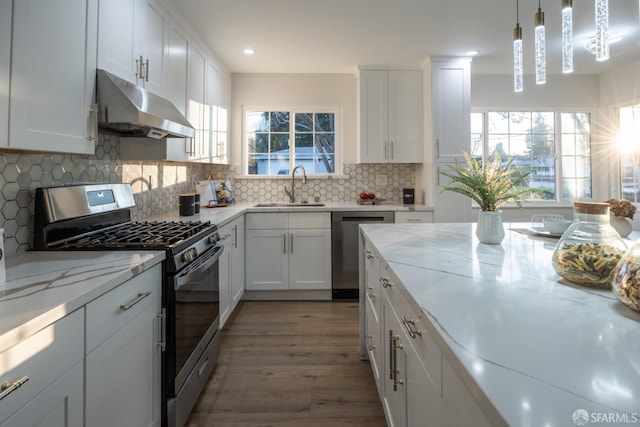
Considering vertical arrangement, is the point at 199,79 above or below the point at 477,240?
above

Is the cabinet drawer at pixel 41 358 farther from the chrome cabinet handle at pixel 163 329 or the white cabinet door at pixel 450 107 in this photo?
the white cabinet door at pixel 450 107

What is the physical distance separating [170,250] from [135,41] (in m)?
1.30

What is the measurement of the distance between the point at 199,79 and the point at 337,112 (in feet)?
5.64

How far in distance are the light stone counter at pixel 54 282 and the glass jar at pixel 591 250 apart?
1.38 m

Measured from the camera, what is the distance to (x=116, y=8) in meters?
1.73

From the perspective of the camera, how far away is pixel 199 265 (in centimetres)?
177

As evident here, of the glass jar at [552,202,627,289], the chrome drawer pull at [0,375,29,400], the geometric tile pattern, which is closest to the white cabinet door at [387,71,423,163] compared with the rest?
the geometric tile pattern

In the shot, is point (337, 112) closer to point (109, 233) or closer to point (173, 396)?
point (109, 233)

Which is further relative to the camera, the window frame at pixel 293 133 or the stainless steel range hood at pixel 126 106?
the window frame at pixel 293 133

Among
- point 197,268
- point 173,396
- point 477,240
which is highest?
point 477,240

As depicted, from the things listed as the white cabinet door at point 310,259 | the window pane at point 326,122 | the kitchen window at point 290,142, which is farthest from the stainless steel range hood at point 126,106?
the window pane at point 326,122

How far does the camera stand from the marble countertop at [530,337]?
0.44m

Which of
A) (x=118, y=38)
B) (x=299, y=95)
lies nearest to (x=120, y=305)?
(x=118, y=38)

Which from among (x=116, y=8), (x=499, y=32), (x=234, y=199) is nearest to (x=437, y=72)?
(x=499, y=32)
